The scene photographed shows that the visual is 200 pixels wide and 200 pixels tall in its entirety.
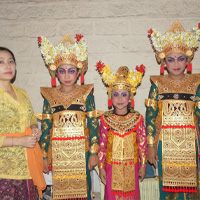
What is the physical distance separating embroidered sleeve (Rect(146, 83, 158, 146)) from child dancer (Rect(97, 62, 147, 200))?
0.28 ft

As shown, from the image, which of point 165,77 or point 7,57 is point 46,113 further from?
point 165,77

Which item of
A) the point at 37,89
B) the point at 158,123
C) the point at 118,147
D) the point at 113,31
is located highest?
the point at 113,31

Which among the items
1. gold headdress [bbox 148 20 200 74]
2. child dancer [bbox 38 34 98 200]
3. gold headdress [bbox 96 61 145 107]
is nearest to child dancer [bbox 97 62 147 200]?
gold headdress [bbox 96 61 145 107]

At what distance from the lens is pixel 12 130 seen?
7.10 ft

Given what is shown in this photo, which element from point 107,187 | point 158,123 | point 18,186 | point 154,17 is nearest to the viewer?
point 18,186

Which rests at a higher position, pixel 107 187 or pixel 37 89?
pixel 37 89

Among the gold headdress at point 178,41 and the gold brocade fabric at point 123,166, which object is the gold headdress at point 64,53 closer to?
the gold headdress at point 178,41

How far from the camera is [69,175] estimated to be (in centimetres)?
243

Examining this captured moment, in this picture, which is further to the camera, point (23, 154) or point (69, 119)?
point (69, 119)

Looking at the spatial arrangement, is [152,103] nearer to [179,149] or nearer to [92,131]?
[179,149]

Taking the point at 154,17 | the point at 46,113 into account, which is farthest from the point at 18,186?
the point at 154,17

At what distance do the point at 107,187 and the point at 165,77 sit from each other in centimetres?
142

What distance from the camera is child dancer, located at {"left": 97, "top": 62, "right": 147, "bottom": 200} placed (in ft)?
7.73

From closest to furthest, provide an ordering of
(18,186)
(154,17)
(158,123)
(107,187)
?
(18,186), (107,187), (158,123), (154,17)
